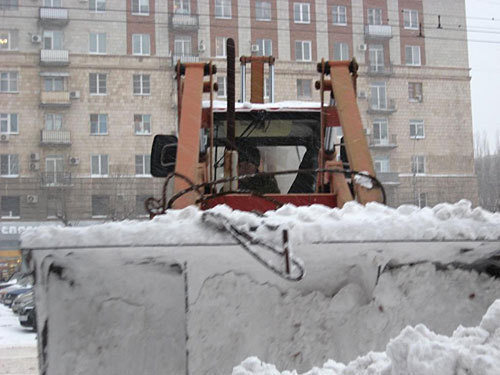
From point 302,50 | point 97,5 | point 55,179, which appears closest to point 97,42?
point 97,5

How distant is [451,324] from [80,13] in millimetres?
28721

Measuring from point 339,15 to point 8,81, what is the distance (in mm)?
14671

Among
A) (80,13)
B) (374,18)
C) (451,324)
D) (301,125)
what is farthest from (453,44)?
(451,324)

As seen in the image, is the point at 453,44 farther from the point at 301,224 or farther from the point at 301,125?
the point at 301,224

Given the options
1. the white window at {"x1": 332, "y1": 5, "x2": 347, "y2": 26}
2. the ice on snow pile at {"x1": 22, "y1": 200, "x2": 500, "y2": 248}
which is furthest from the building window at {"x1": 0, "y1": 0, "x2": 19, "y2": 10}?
the ice on snow pile at {"x1": 22, "y1": 200, "x2": 500, "y2": 248}

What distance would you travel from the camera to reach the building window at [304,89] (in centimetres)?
2809

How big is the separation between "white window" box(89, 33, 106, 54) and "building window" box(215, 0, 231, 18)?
Answer: 16.3 ft

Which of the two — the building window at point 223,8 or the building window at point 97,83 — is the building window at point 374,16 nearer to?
the building window at point 223,8

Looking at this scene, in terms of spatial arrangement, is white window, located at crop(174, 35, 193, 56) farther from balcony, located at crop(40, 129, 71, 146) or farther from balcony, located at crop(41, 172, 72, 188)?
balcony, located at crop(41, 172, 72, 188)

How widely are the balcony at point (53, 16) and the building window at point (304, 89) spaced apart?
10285mm

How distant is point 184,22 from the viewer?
93.5ft

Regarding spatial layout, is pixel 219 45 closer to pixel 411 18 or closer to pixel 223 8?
pixel 223 8

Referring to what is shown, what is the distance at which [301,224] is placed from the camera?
2.31m

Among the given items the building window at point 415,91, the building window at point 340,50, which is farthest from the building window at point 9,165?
the building window at point 415,91
